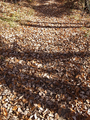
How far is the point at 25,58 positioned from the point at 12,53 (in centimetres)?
82

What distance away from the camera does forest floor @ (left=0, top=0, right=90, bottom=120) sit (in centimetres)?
324

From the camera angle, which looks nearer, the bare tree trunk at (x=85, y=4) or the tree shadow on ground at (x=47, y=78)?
the tree shadow on ground at (x=47, y=78)

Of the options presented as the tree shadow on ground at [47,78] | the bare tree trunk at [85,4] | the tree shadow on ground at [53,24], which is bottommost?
the tree shadow on ground at [47,78]

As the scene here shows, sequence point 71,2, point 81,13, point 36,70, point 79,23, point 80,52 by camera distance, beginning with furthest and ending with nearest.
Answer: point 71,2 < point 81,13 < point 79,23 < point 80,52 < point 36,70

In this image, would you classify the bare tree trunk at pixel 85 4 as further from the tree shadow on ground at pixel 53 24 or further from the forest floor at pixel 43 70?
the forest floor at pixel 43 70

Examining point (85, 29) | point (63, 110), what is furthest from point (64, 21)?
point (63, 110)

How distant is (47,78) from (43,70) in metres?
0.50

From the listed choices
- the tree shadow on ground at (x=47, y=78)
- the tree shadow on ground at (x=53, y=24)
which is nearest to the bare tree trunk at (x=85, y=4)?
the tree shadow on ground at (x=53, y=24)

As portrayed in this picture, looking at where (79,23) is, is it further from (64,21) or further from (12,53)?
(12,53)

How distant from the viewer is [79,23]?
9188mm

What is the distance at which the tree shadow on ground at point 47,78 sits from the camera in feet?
11.4

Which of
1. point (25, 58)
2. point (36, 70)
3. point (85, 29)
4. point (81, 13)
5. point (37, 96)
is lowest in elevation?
point (37, 96)

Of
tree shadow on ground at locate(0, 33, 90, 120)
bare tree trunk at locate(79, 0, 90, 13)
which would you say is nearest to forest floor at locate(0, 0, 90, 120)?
tree shadow on ground at locate(0, 33, 90, 120)

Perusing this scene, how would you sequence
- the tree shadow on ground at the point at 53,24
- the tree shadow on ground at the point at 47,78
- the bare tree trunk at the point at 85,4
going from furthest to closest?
the bare tree trunk at the point at 85,4 < the tree shadow on ground at the point at 53,24 < the tree shadow on ground at the point at 47,78
